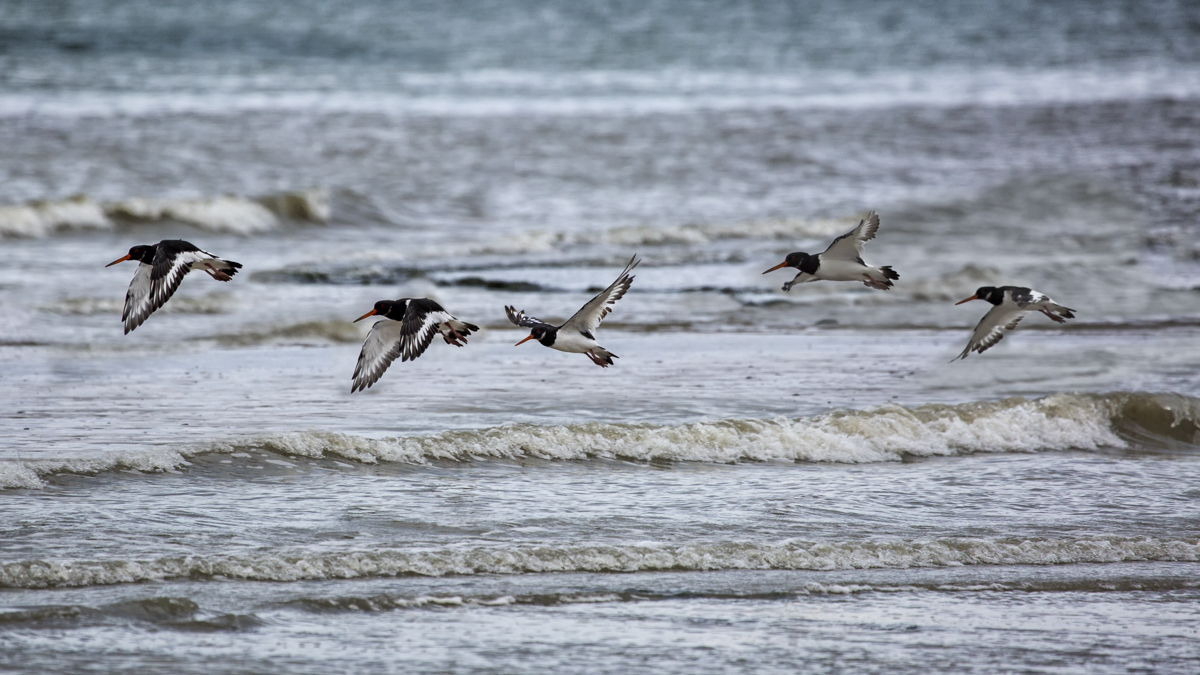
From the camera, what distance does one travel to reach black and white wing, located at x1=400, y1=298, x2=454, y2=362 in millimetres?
7602

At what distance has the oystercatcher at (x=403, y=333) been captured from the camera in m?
7.65

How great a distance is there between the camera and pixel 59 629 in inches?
210

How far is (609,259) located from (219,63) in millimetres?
27455

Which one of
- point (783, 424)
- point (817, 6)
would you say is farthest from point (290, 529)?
point (817, 6)

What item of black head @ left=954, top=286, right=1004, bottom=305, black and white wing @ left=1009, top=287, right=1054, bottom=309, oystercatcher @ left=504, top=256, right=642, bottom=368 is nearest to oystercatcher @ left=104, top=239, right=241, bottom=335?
oystercatcher @ left=504, top=256, right=642, bottom=368

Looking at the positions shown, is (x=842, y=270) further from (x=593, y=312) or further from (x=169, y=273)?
(x=169, y=273)

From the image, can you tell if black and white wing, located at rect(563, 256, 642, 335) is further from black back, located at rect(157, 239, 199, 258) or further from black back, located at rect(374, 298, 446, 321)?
black back, located at rect(157, 239, 199, 258)

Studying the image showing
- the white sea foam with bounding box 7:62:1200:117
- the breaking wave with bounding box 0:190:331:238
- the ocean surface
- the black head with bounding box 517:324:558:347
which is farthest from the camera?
the white sea foam with bounding box 7:62:1200:117

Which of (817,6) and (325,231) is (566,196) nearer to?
(325,231)

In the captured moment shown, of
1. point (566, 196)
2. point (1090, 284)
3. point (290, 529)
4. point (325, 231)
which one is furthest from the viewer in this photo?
point (566, 196)

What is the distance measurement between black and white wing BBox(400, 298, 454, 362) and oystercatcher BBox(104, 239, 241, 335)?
1.06 metres

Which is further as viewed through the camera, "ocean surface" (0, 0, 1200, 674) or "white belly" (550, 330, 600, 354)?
"white belly" (550, 330, 600, 354)

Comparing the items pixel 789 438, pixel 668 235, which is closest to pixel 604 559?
pixel 789 438

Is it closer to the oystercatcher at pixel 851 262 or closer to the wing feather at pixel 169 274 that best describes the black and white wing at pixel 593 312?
the oystercatcher at pixel 851 262
